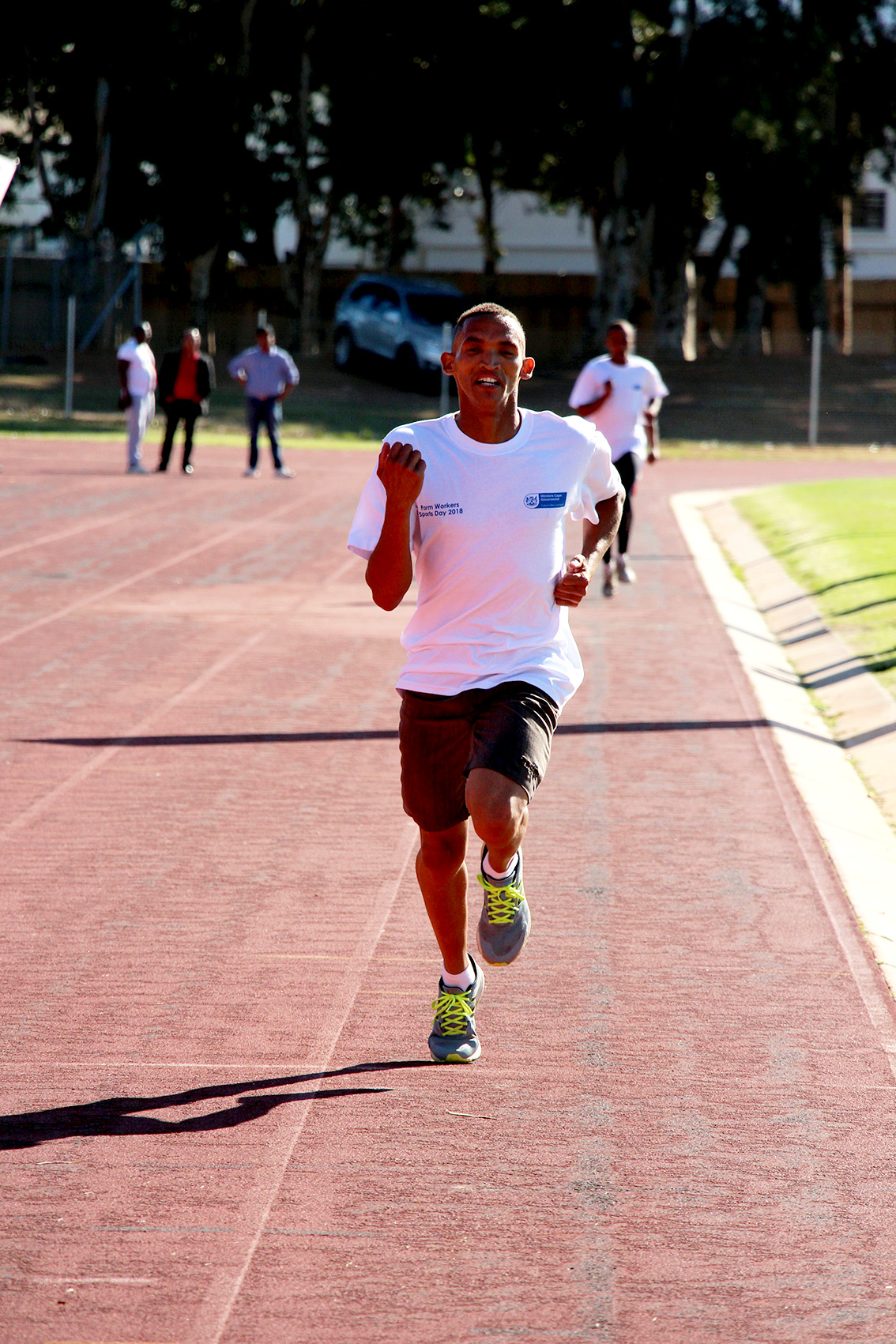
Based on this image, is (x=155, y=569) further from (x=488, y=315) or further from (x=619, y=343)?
(x=488, y=315)

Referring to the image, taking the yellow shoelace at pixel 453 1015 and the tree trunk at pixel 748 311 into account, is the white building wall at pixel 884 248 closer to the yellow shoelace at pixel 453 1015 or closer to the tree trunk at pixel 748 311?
the tree trunk at pixel 748 311

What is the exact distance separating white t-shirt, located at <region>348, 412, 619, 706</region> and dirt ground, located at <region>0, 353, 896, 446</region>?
29.5 metres

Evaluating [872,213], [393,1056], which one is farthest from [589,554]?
[872,213]

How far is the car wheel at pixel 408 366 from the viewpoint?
40250 mm

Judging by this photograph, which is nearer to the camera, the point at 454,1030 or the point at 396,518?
the point at 396,518

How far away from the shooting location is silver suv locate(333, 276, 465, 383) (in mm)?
40094

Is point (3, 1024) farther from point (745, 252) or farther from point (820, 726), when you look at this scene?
point (745, 252)

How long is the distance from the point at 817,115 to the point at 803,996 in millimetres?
44785

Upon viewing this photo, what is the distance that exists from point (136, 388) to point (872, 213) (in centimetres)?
5006

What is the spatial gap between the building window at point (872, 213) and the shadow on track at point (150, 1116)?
2619 inches

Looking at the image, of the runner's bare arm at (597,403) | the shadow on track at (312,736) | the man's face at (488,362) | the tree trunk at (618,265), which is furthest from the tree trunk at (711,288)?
the man's face at (488,362)

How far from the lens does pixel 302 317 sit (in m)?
49.2

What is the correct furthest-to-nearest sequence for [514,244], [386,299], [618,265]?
[514,244]
[618,265]
[386,299]

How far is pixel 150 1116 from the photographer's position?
13.8 feet
